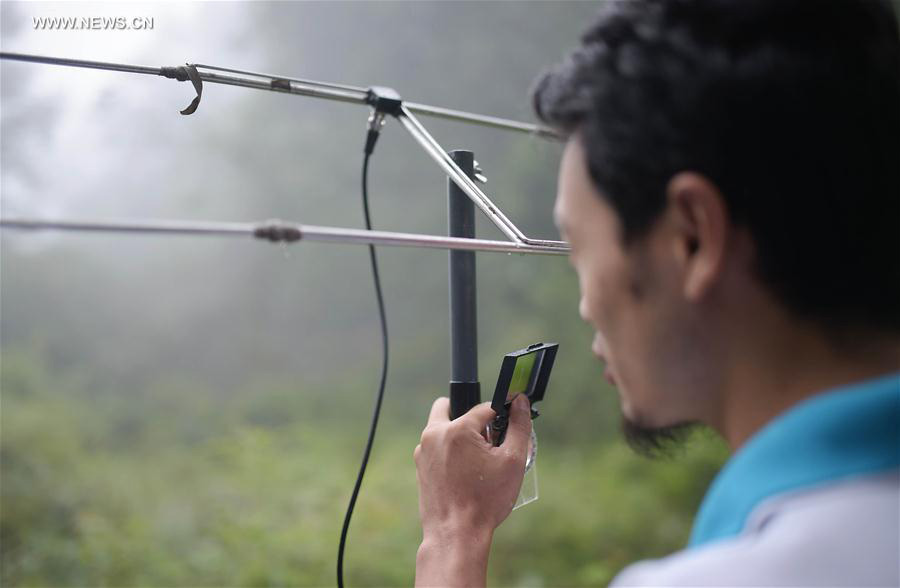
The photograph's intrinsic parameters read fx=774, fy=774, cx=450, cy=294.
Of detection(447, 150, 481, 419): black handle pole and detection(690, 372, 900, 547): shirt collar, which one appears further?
detection(447, 150, 481, 419): black handle pole

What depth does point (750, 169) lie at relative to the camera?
0.45 meters

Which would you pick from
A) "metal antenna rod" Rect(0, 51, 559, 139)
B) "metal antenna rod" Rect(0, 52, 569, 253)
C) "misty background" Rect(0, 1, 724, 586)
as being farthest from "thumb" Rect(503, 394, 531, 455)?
"misty background" Rect(0, 1, 724, 586)

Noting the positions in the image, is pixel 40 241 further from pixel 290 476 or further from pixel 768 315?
pixel 768 315

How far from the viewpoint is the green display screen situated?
2.53 feet

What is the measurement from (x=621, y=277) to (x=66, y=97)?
266 centimetres

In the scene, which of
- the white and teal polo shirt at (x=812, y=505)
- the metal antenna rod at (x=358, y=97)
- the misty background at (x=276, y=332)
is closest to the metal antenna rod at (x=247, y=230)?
the metal antenna rod at (x=358, y=97)

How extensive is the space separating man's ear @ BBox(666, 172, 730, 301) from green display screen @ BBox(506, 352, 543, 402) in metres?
0.31

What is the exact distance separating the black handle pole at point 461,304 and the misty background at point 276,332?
1909 millimetres

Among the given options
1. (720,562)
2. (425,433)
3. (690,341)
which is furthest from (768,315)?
(425,433)

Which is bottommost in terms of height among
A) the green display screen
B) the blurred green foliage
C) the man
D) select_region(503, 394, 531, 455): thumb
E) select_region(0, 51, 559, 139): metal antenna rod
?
the blurred green foliage

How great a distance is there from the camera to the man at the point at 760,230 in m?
0.43

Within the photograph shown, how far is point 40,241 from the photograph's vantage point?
287cm

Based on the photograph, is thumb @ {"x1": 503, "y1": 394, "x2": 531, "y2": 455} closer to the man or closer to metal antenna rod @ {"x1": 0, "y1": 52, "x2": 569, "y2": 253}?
metal antenna rod @ {"x1": 0, "y1": 52, "x2": 569, "y2": 253}

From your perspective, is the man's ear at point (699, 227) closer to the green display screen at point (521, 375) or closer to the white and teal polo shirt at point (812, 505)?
the white and teal polo shirt at point (812, 505)
